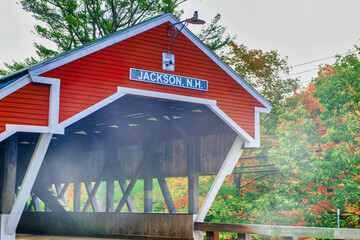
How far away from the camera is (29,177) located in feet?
35.5

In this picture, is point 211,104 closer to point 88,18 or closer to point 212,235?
point 212,235

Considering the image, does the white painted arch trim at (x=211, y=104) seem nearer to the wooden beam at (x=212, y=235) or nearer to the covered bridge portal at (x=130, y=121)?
the covered bridge portal at (x=130, y=121)

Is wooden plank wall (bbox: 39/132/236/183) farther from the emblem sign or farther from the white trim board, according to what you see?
the white trim board

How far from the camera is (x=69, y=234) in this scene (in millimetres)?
18203

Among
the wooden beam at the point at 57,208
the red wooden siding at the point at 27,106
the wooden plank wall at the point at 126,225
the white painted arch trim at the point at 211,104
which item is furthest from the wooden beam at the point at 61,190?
the red wooden siding at the point at 27,106

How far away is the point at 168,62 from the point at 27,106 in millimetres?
3657

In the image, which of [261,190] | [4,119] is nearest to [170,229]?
[4,119]

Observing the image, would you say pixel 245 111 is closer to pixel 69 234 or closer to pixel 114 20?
pixel 69 234

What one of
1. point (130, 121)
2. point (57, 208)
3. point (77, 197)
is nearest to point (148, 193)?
point (130, 121)

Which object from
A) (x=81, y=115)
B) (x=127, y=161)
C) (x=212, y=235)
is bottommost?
(x=212, y=235)

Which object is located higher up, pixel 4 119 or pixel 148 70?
pixel 148 70

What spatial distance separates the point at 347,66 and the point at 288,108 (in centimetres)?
675

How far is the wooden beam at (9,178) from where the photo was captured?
11320 mm

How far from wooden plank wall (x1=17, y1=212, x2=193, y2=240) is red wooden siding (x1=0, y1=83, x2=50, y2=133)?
5043mm
